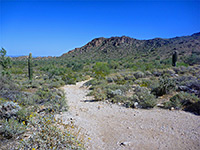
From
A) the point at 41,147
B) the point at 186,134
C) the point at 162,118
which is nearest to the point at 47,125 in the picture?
the point at 41,147

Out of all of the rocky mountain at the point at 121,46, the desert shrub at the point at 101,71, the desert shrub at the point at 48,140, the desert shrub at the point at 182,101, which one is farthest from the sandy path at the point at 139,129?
the rocky mountain at the point at 121,46

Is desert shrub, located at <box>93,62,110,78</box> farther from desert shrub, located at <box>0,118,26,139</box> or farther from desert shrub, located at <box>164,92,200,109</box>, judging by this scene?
desert shrub, located at <box>0,118,26,139</box>

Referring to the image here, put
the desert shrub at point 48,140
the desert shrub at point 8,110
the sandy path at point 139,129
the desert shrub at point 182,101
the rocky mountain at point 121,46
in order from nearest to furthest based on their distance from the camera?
the desert shrub at point 48,140 < the sandy path at point 139,129 < the desert shrub at point 8,110 < the desert shrub at point 182,101 < the rocky mountain at point 121,46

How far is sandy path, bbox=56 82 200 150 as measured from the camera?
3.76m

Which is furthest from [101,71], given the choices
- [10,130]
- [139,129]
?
[10,130]

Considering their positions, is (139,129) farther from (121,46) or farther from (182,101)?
(121,46)

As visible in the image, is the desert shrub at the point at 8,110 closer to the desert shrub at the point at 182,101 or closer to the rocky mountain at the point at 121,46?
the desert shrub at the point at 182,101

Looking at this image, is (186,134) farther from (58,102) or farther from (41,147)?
(58,102)

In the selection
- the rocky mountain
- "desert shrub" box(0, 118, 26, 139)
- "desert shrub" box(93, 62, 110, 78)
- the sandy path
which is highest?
the rocky mountain

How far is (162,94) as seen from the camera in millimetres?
8219

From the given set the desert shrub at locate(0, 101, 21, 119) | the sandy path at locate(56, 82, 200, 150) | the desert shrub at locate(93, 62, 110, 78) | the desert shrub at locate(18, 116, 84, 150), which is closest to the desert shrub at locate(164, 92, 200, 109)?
the sandy path at locate(56, 82, 200, 150)

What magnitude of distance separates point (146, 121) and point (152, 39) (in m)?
66.0

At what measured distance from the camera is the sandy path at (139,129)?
3764 mm

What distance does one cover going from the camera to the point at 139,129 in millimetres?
4629
